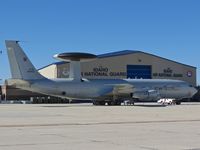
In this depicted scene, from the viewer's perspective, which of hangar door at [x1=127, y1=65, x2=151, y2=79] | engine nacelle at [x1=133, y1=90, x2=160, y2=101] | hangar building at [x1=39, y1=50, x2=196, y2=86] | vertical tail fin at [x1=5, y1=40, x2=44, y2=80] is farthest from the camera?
hangar door at [x1=127, y1=65, x2=151, y2=79]

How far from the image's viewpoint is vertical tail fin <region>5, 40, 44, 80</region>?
216ft

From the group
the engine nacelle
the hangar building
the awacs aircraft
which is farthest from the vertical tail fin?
the hangar building

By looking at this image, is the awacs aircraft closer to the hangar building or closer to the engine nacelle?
the engine nacelle

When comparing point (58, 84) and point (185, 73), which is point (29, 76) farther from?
point (185, 73)

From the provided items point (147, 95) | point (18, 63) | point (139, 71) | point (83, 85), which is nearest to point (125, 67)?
point (139, 71)

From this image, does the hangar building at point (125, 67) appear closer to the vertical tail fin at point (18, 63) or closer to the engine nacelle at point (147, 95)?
the engine nacelle at point (147, 95)

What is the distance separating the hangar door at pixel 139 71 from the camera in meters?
109

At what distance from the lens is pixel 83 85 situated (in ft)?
241

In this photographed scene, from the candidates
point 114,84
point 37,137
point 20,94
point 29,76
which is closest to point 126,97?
point 114,84

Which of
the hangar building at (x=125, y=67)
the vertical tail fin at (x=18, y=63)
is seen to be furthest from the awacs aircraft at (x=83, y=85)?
the hangar building at (x=125, y=67)

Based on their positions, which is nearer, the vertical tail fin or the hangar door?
the vertical tail fin

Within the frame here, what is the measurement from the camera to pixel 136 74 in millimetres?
108938

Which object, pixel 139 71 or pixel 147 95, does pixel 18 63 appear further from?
pixel 139 71

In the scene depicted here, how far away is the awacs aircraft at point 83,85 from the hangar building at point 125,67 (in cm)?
2669
